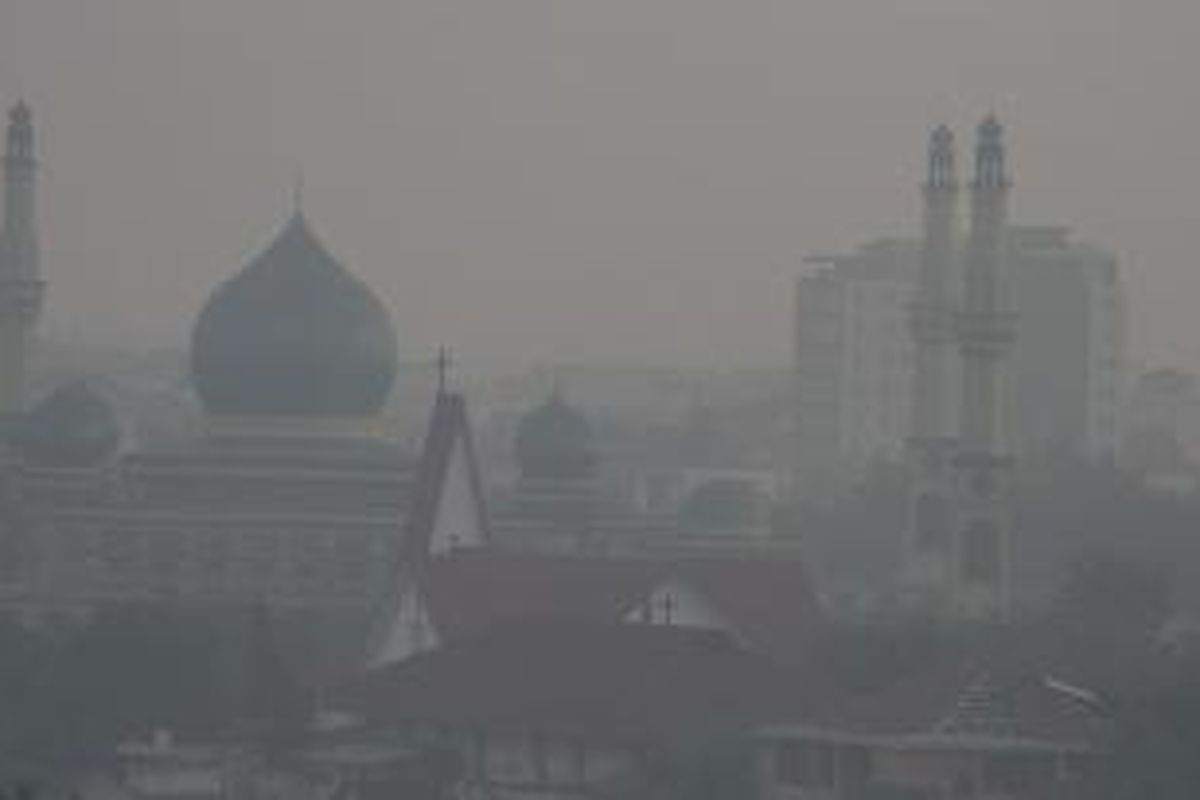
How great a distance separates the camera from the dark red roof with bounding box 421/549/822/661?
145 ft

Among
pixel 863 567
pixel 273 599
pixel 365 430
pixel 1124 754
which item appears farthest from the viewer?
pixel 863 567

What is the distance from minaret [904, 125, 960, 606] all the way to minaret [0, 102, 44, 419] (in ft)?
39.5

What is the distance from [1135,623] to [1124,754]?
10.5 metres

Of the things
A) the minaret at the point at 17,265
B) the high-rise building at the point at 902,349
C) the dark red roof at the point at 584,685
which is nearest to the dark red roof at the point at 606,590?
the dark red roof at the point at 584,685

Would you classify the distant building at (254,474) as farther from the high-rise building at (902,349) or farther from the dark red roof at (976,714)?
the high-rise building at (902,349)

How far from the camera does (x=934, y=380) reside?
197 feet

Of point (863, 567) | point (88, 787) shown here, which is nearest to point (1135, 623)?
point (88, 787)

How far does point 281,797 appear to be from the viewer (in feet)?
124

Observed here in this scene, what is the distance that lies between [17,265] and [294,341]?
28.6 feet

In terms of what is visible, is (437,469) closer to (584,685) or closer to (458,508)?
(458,508)

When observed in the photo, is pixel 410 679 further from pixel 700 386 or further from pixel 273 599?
pixel 700 386

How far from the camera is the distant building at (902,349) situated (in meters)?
104

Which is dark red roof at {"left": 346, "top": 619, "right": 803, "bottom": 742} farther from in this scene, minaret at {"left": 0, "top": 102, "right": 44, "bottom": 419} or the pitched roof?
minaret at {"left": 0, "top": 102, "right": 44, "bottom": 419}

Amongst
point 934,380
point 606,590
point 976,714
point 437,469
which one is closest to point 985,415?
point 934,380
